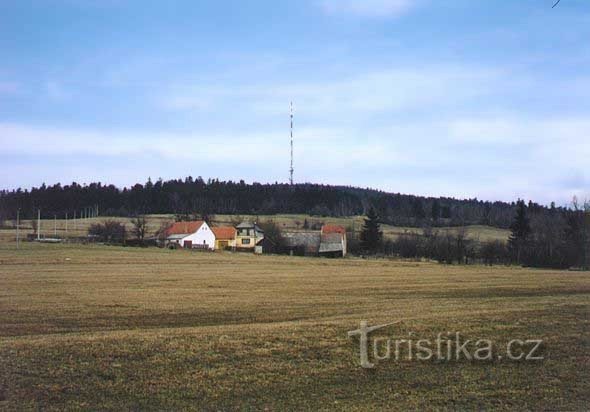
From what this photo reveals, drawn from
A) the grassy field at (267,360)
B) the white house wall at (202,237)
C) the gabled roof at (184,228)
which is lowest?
the grassy field at (267,360)

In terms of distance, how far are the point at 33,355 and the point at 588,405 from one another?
35.9 feet

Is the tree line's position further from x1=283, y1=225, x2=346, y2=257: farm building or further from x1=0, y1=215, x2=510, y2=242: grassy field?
x1=0, y1=215, x2=510, y2=242: grassy field

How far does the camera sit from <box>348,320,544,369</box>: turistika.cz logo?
13.9 m

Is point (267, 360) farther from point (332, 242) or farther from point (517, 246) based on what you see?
point (517, 246)

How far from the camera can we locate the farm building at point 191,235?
117 meters

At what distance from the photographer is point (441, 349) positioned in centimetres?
1480

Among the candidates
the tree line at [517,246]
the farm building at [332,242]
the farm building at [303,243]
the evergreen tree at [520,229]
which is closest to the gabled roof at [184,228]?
the farm building at [303,243]

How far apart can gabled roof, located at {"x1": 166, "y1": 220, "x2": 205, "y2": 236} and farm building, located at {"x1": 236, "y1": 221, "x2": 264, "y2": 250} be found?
8403mm

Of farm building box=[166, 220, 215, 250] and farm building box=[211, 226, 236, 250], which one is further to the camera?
farm building box=[211, 226, 236, 250]

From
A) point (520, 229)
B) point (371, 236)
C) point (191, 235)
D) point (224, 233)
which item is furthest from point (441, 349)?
point (224, 233)

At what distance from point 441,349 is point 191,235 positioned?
349 feet

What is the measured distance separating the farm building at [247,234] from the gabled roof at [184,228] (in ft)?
27.6

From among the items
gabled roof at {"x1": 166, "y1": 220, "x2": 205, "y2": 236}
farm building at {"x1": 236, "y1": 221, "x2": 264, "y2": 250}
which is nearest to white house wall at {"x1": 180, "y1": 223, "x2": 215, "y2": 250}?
gabled roof at {"x1": 166, "y1": 220, "x2": 205, "y2": 236}

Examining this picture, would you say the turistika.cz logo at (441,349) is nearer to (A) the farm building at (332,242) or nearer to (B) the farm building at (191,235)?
(A) the farm building at (332,242)
